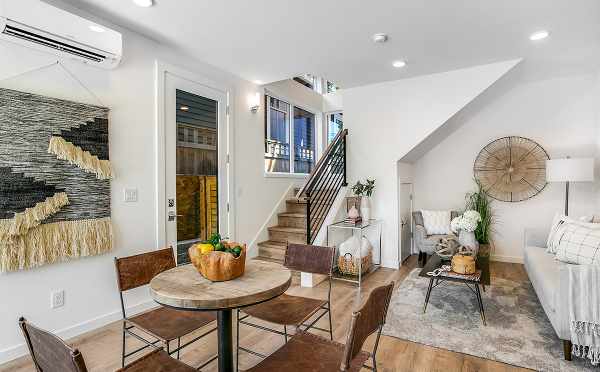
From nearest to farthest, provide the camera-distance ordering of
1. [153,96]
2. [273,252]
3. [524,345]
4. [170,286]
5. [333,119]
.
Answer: [170,286] < [524,345] < [153,96] < [273,252] < [333,119]

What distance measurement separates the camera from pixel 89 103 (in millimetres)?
2646

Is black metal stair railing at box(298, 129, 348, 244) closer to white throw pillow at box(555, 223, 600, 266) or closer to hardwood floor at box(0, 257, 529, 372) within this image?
hardwood floor at box(0, 257, 529, 372)

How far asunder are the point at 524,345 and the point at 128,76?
392 centimetres

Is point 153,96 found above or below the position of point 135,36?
below

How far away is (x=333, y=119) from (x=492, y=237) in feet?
11.7

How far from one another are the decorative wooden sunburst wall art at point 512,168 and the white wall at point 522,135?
9cm

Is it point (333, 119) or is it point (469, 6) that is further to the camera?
point (333, 119)

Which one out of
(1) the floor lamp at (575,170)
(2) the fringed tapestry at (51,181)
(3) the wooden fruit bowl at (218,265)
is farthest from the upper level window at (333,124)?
(3) the wooden fruit bowl at (218,265)

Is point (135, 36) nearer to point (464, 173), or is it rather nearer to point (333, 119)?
point (333, 119)

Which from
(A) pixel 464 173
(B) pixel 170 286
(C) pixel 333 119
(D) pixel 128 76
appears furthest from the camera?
(C) pixel 333 119

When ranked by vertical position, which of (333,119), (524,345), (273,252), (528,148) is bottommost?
(524,345)

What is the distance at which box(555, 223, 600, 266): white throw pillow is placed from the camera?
8.66 ft

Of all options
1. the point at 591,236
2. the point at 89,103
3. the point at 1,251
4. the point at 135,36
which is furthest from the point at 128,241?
the point at 591,236

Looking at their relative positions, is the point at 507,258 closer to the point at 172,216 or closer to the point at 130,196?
the point at 172,216
